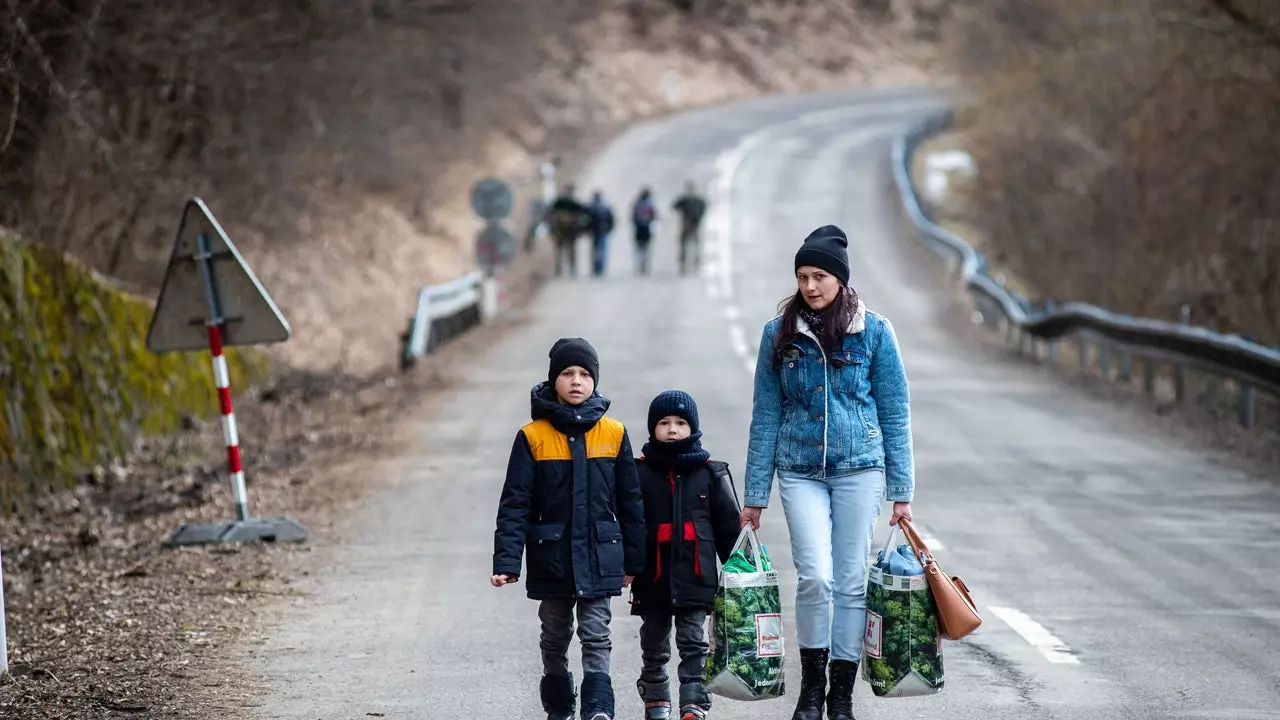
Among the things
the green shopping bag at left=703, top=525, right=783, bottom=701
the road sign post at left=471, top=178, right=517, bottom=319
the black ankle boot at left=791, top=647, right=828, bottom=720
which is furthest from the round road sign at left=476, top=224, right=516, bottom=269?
the green shopping bag at left=703, top=525, right=783, bottom=701

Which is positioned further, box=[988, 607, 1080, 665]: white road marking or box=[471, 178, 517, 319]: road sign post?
box=[471, 178, 517, 319]: road sign post

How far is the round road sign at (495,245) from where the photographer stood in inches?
1166

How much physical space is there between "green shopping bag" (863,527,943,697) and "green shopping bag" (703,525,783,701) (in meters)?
0.37

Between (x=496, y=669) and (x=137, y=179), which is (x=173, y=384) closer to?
(x=137, y=179)

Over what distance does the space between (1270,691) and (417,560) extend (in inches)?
206

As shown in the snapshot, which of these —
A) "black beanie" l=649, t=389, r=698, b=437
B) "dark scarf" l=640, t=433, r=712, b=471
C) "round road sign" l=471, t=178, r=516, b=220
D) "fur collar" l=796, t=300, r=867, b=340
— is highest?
"round road sign" l=471, t=178, r=516, b=220

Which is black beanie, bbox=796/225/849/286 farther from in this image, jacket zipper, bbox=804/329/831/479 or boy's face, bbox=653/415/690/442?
boy's face, bbox=653/415/690/442

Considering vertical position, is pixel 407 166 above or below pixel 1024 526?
above

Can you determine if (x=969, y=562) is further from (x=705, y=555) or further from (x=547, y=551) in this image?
(x=547, y=551)

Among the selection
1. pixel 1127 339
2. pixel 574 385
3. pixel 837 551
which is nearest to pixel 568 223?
pixel 1127 339

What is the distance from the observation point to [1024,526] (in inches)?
455

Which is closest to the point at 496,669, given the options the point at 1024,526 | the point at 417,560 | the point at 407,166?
the point at 417,560

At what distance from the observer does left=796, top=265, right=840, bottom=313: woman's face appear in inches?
250

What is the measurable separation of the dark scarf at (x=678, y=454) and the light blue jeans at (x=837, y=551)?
356 millimetres
